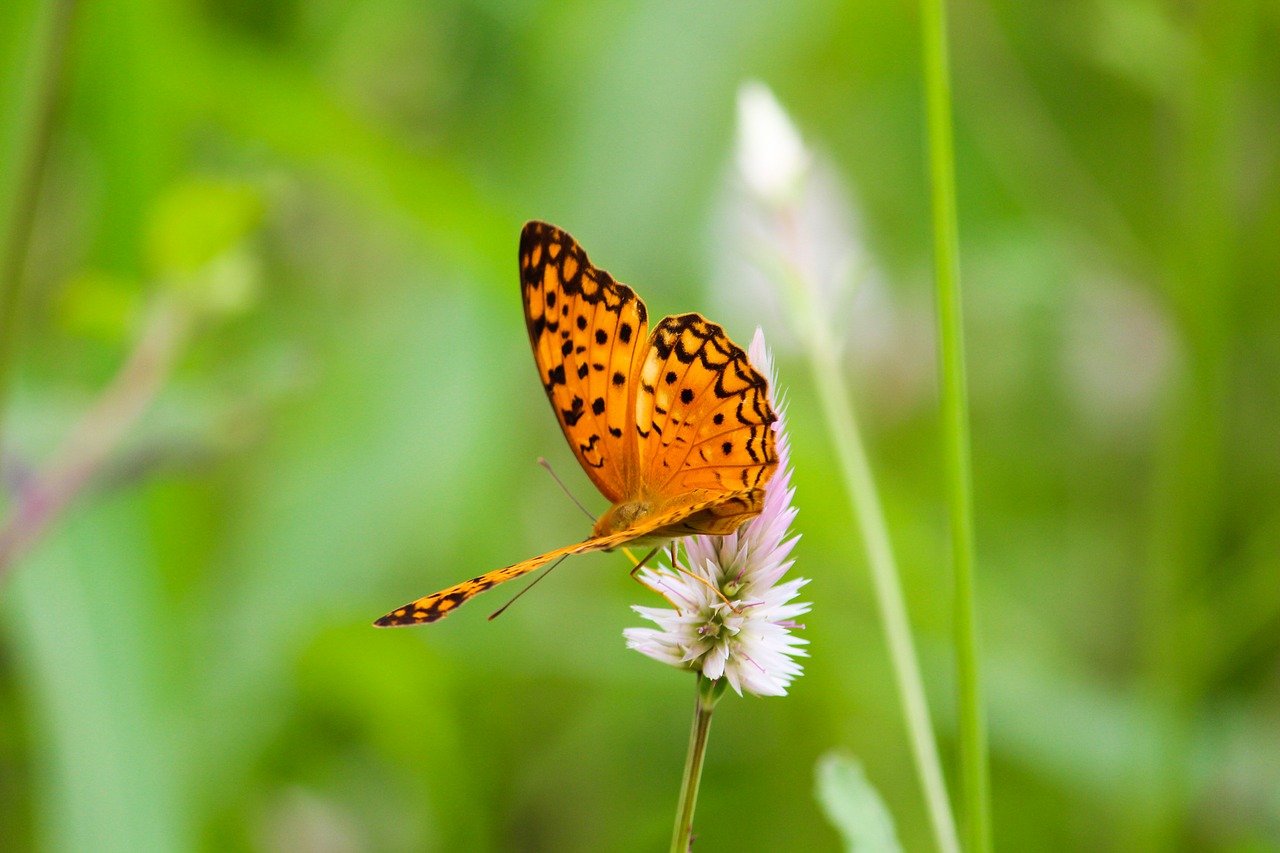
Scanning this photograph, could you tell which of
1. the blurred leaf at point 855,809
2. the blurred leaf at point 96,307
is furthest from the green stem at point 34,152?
the blurred leaf at point 855,809

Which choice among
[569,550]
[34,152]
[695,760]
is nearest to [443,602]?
[569,550]

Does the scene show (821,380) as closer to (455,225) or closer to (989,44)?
(455,225)

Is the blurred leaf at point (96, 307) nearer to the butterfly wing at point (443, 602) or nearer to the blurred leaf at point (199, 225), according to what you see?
the blurred leaf at point (199, 225)

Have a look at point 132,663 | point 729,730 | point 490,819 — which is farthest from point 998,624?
point 132,663

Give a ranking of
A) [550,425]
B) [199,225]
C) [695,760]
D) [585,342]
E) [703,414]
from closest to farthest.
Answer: [695,760]
[703,414]
[585,342]
[199,225]
[550,425]

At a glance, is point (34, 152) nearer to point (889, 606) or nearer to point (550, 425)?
point (889, 606)

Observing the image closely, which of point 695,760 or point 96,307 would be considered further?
point 96,307

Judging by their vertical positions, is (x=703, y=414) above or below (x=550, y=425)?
below
